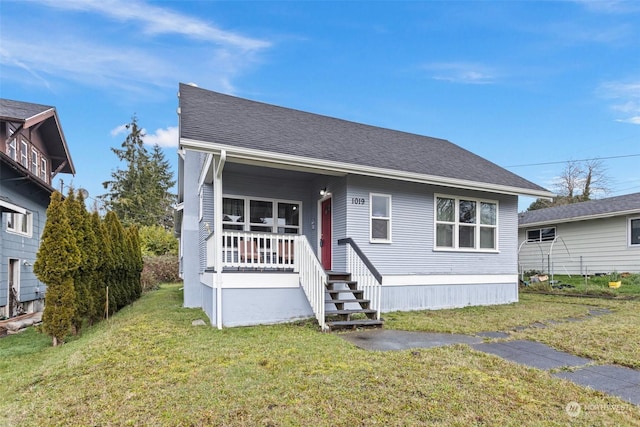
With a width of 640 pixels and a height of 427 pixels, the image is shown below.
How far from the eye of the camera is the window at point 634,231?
13.1 meters

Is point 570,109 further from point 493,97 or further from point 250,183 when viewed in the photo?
point 250,183

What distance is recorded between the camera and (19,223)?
11.0 meters

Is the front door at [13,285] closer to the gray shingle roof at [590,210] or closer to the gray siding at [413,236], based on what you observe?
the gray siding at [413,236]

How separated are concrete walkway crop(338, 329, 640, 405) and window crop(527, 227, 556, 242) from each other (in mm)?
12563

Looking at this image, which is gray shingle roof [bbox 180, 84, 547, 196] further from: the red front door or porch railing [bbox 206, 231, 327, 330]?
porch railing [bbox 206, 231, 327, 330]

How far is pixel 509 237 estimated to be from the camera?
33.5 feet

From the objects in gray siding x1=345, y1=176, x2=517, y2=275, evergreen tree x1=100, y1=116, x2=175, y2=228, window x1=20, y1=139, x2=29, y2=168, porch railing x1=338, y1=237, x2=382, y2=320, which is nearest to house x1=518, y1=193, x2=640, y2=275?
gray siding x1=345, y1=176, x2=517, y2=275

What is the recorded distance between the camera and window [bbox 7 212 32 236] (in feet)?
33.5

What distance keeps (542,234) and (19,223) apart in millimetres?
20238

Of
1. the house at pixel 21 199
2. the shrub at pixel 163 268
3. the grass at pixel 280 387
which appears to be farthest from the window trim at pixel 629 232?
the shrub at pixel 163 268

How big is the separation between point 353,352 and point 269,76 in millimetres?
16097

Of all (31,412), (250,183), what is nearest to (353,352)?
(31,412)

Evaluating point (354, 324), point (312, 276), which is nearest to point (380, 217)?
point (312, 276)

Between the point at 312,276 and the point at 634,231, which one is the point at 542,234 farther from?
the point at 312,276
